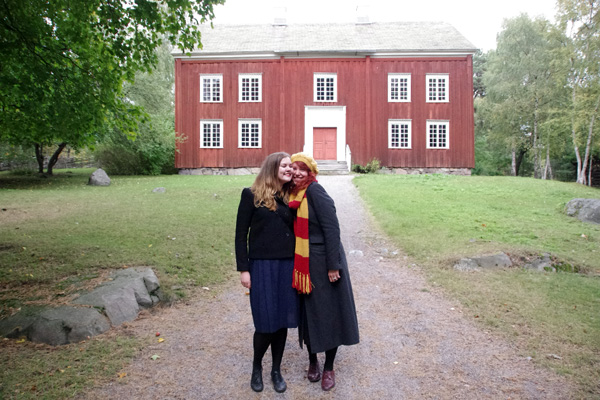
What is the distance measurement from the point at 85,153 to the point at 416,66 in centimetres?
3223

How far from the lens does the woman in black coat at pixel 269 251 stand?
3740 millimetres

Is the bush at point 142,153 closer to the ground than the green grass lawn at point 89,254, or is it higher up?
higher up

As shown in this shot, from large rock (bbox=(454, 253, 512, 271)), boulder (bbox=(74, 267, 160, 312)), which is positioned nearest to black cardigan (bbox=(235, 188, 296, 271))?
boulder (bbox=(74, 267, 160, 312))

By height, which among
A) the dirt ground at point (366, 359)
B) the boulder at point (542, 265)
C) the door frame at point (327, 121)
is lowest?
the dirt ground at point (366, 359)

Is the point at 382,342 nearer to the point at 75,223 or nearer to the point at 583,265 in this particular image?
the point at 583,265

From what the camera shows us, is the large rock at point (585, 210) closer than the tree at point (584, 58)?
Yes

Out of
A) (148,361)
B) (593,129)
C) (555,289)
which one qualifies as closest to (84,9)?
(148,361)

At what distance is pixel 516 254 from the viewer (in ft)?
26.5

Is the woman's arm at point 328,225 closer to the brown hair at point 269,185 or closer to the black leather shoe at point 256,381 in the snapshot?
the brown hair at point 269,185

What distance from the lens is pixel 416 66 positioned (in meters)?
26.8

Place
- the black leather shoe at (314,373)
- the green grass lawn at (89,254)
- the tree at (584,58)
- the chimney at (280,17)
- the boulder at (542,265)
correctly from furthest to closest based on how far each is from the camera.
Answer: the chimney at (280,17)
the tree at (584,58)
the boulder at (542,265)
the green grass lawn at (89,254)
the black leather shoe at (314,373)

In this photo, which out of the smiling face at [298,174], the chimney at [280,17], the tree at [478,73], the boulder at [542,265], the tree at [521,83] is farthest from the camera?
the tree at [478,73]

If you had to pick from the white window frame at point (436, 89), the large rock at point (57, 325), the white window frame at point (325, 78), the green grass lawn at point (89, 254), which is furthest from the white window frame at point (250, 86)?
the large rock at point (57, 325)

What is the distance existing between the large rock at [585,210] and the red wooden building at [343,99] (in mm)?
14629
